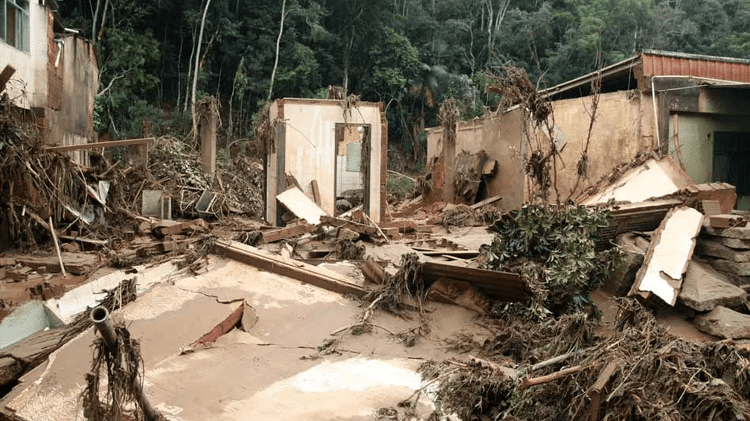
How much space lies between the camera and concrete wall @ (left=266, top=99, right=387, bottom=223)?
13273 millimetres

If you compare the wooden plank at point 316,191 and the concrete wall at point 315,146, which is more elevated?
the concrete wall at point 315,146

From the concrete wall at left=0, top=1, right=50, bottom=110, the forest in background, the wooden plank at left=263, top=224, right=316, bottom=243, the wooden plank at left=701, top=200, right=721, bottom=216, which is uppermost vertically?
the forest in background

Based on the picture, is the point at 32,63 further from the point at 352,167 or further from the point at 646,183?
A: the point at 646,183

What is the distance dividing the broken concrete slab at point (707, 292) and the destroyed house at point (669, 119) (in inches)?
201

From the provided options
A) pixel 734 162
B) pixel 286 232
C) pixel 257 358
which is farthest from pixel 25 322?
pixel 734 162

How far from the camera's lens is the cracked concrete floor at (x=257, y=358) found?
459cm

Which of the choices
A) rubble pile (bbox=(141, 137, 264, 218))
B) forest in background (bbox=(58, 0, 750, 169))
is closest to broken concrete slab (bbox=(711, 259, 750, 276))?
rubble pile (bbox=(141, 137, 264, 218))

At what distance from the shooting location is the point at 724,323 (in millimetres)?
6234

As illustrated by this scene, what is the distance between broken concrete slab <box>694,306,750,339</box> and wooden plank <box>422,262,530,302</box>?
6.23 ft

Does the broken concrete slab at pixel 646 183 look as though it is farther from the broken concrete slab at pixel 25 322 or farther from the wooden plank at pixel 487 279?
the broken concrete slab at pixel 25 322

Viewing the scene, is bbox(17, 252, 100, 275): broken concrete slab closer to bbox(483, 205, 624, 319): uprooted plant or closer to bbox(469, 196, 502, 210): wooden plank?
bbox(483, 205, 624, 319): uprooted plant

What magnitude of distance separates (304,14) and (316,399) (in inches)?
1051

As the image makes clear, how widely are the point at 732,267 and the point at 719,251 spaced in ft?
0.87

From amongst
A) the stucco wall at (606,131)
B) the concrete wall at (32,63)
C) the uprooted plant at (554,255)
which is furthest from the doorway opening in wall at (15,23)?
the stucco wall at (606,131)
